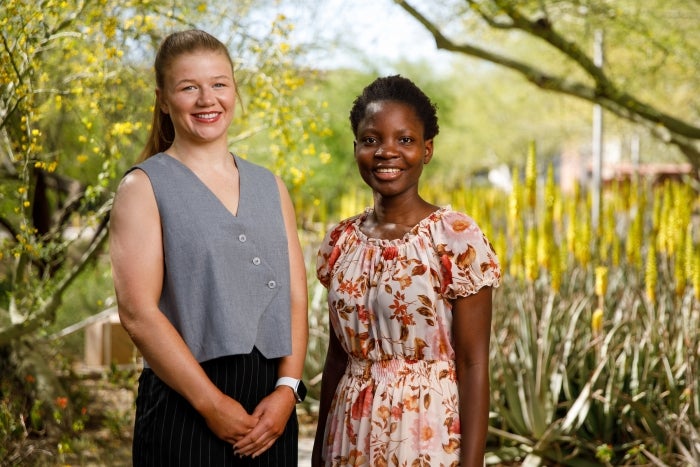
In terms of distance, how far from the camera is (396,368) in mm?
2471

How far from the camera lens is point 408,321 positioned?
7.98 ft

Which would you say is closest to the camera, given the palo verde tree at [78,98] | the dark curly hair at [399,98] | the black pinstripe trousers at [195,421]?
the black pinstripe trousers at [195,421]

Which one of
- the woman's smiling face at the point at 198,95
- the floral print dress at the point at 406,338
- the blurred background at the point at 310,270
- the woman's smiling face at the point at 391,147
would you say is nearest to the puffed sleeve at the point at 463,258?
the floral print dress at the point at 406,338

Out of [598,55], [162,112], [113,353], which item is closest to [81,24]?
[162,112]

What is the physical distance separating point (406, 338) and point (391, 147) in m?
0.53

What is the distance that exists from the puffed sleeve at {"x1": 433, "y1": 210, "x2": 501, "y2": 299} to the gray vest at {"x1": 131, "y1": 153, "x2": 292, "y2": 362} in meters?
0.45

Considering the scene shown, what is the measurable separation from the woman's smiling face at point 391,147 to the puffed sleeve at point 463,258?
0.55 ft

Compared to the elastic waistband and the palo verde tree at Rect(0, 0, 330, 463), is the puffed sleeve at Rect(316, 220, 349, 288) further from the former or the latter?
the palo verde tree at Rect(0, 0, 330, 463)

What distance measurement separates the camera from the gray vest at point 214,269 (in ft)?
7.34

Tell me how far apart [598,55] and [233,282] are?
491 inches

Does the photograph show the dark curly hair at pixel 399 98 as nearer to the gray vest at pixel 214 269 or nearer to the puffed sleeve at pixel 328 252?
the puffed sleeve at pixel 328 252

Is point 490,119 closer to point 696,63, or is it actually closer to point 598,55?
point 598,55

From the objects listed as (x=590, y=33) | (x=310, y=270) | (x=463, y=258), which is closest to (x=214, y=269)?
(x=463, y=258)

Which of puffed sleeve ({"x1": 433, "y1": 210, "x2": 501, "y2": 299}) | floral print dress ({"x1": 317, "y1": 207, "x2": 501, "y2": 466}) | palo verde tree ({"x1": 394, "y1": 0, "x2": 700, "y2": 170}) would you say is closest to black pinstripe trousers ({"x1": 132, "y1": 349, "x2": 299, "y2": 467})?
floral print dress ({"x1": 317, "y1": 207, "x2": 501, "y2": 466})
